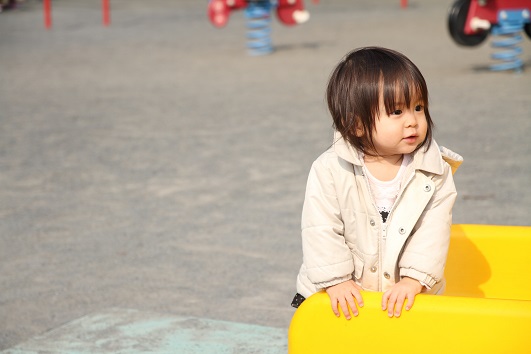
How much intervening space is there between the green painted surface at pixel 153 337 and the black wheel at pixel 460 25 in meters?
6.29

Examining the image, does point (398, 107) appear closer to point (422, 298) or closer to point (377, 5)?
point (422, 298)

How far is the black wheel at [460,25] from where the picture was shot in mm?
8695

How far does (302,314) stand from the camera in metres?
2.05

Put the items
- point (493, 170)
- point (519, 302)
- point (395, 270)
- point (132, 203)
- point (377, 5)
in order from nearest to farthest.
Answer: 1. point (519, 302)
2. point (395, 270)
3. point (132, 203)
4. point (493, 170)
5. point (377, 5)

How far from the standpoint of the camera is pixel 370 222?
7.39ft

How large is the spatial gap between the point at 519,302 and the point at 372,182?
539mm

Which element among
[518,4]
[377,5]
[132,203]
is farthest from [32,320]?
[377,5]

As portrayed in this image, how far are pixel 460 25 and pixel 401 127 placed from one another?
6.93m

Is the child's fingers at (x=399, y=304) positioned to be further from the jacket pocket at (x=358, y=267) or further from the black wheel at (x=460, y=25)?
the black wheel at (x=460, y=25)

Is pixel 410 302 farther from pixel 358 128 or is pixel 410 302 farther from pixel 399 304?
pixel 358 128

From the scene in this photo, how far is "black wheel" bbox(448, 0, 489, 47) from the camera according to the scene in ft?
28.5

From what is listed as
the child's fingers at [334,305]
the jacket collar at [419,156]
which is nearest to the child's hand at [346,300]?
the child's fingers at [334,305]

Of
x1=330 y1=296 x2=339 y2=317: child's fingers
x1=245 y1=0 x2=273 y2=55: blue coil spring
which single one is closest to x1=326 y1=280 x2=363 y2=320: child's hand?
x1=330 y1=296 x2=339 y2=317: child's fingers

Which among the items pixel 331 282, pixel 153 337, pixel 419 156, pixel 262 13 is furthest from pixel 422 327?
pixel 262 13
